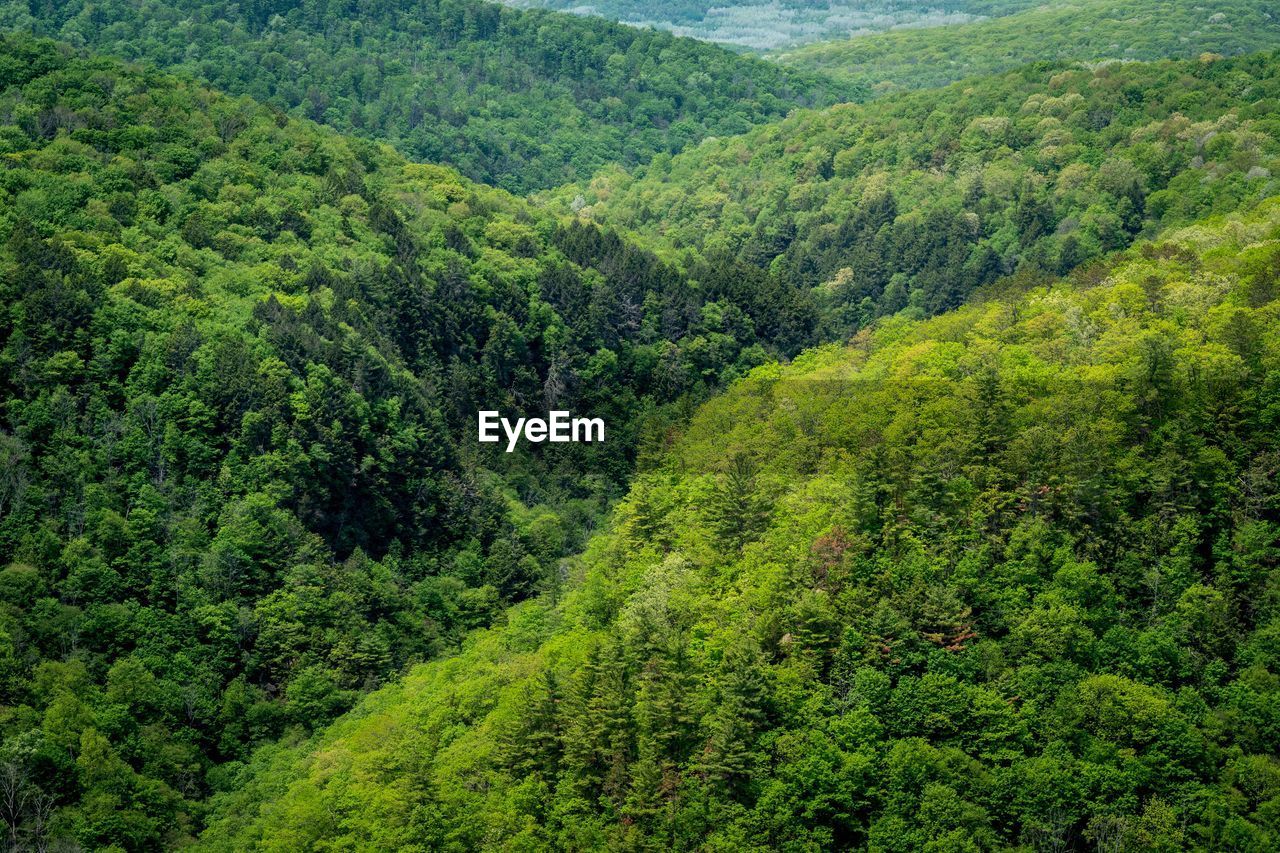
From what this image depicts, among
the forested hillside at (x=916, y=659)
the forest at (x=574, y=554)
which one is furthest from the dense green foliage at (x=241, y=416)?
the forested hillside at (x=916, y=659)

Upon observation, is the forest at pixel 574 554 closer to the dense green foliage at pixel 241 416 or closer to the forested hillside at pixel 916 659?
the forested hillside at pixel 916 659

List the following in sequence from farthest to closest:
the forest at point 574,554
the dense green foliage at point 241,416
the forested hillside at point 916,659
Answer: the dense green foliage at point 241,416
the forest at point 574,554
the forested hillside at point 916,659

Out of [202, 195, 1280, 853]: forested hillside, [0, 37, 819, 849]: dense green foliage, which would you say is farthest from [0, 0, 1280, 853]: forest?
[0, 37, 819, 849]: dense green foliage

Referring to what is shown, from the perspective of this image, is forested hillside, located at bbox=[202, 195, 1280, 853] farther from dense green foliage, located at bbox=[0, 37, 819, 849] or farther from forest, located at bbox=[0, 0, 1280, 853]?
dense green foliage, located at bbox=[0, 37, 819, 849]

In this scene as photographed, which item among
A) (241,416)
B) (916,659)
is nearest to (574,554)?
(241,416)

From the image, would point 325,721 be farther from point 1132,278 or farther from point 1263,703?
point 1132,278

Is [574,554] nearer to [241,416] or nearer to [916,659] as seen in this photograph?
[241,416]

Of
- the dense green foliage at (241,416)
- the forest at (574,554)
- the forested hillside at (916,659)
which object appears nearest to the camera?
the forested hillside at (916,659)
